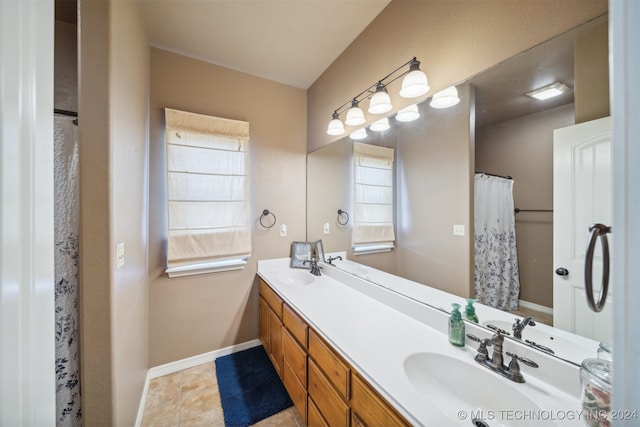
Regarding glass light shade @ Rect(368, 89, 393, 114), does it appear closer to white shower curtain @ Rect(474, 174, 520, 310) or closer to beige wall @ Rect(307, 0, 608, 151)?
beige wall @ Rect(307, 0, 608, 151)

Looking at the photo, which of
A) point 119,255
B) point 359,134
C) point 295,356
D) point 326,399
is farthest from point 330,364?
point 359,134

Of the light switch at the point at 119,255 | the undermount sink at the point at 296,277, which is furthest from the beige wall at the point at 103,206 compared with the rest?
the undermount sink at the point at 296,277

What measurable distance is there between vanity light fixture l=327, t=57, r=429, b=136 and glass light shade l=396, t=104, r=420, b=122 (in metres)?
0.07

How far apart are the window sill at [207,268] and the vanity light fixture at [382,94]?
4.87ft

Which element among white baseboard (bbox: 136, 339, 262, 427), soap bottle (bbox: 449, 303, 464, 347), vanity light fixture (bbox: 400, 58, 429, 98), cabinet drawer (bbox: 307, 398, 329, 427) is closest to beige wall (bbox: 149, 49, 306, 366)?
white baseboard (bbox: 136, 339, 262, 427)

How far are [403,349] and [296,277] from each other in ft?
4.75

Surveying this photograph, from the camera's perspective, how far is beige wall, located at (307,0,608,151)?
0.85 metres

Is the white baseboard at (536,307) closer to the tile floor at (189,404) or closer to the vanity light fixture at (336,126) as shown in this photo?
the tile floor at (189,404)

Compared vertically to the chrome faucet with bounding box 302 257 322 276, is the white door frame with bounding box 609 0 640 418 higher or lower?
higher

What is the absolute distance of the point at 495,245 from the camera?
1072 mm

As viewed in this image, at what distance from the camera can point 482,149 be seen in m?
1.08

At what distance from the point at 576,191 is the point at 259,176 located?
2.18 meters

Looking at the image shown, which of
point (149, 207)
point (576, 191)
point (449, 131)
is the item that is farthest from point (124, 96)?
point (576, 191)

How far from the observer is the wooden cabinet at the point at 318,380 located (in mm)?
891
